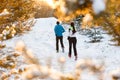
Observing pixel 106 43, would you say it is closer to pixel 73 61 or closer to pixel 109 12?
pixel 73 61

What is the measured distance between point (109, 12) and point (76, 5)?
0.25m

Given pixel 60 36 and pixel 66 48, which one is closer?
pixel 60 36

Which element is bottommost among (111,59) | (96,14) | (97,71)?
(111,59)

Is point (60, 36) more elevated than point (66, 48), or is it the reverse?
point (60, 36)

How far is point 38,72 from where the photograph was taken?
2631 millimetres

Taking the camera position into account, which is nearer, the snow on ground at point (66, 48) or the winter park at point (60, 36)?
the winter park at point (60, 36)

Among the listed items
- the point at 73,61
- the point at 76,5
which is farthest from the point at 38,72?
the point at 73,61

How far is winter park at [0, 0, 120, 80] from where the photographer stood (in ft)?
8.70

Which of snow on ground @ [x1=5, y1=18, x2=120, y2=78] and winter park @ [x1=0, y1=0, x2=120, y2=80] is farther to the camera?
snow on ground @ [x1=5, y1=18, x2=120, y2=78]

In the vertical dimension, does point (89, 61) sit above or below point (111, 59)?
above

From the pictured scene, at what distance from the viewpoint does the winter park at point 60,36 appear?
2652 millimetres

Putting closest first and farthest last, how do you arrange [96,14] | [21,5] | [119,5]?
[96,14] → [119,5] → [21,5]

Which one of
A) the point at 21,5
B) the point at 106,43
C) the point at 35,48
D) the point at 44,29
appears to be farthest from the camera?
the point at 44,29

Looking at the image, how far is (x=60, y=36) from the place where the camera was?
1830 cm
